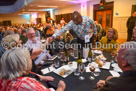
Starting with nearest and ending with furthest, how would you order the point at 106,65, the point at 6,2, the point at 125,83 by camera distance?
the point at 125,83
the point at 106,65
the point at 6,2

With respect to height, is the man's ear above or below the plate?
above

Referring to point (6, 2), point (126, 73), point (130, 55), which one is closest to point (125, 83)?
point (126, 73)

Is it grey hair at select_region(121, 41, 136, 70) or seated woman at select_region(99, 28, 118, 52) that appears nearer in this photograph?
grey hair at select_region(121, 41, 136, 70)

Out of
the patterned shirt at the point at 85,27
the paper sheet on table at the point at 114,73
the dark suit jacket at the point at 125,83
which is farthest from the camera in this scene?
the patterned shirt at the point at 85,27

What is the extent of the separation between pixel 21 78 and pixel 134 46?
0.97 m

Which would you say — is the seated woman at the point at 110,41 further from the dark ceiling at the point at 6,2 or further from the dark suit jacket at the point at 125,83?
the dark ceiling at the point at 6,2

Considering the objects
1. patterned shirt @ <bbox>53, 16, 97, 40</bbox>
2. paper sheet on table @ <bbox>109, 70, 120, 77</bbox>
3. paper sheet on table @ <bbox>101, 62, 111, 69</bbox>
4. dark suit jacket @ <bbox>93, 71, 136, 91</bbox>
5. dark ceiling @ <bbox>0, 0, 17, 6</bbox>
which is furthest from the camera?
dark ceiling @ <bbox>0, 0, 17, 6</bbox>

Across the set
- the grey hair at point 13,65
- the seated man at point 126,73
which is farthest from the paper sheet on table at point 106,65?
the grey hair at point 13,65

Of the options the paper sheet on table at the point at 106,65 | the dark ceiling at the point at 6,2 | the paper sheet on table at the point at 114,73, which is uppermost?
the dark ceiling at the point at 6,2

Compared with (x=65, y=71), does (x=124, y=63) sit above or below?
above

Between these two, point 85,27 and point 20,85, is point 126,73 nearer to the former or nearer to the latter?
point 20,85

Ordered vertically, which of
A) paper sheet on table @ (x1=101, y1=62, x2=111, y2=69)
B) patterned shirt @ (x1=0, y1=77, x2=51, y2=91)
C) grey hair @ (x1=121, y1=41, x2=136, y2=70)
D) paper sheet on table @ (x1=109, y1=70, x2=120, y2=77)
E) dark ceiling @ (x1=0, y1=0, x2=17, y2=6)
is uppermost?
dark ceiling @ (x1=0, y1=0, x2=17, y2=6)

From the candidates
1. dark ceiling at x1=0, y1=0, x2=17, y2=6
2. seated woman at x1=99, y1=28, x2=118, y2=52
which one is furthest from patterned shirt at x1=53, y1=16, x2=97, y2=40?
dark ceiling at x1=0, y1=0, x2=17, y2=6

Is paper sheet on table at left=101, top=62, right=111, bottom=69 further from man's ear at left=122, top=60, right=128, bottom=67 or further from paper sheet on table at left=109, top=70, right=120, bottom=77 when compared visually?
man's ear at left=122, top=60, right=128, bottom=67
